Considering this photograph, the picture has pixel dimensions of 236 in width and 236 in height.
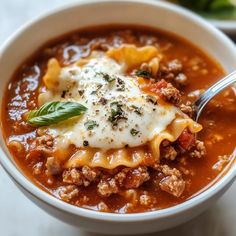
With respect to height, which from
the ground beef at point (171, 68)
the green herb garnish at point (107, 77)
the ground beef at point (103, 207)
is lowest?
the ground beef at point (103, 207)

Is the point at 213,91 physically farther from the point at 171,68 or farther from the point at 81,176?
the point at 81,176

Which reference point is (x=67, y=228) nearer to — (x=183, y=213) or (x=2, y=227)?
(x=2, y=227)

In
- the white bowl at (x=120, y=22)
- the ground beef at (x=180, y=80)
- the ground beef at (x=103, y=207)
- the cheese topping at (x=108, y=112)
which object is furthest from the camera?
the ground beef at (x=180, y=80)

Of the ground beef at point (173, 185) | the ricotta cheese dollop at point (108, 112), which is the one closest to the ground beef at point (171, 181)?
the ground beef at point (173, 185)

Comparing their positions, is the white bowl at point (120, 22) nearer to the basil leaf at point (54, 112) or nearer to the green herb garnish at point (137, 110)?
the basil leaf at point (54, 112)

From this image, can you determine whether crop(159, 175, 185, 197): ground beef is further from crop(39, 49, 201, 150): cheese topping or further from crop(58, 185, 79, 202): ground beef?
crop(58, 185, 79, 202): ground beef

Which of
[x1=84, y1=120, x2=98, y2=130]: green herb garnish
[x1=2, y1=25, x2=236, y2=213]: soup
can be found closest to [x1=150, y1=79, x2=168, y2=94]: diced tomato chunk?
[x1=2, y1=25, x2=236, y2=213]: soup

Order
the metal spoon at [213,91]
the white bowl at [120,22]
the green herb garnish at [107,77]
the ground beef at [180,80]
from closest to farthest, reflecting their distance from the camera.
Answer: the white bowl at [120,22]
the green herb garnish at [107,77]
the metal spoon at [213,91]
the ground beef at [180,80]
